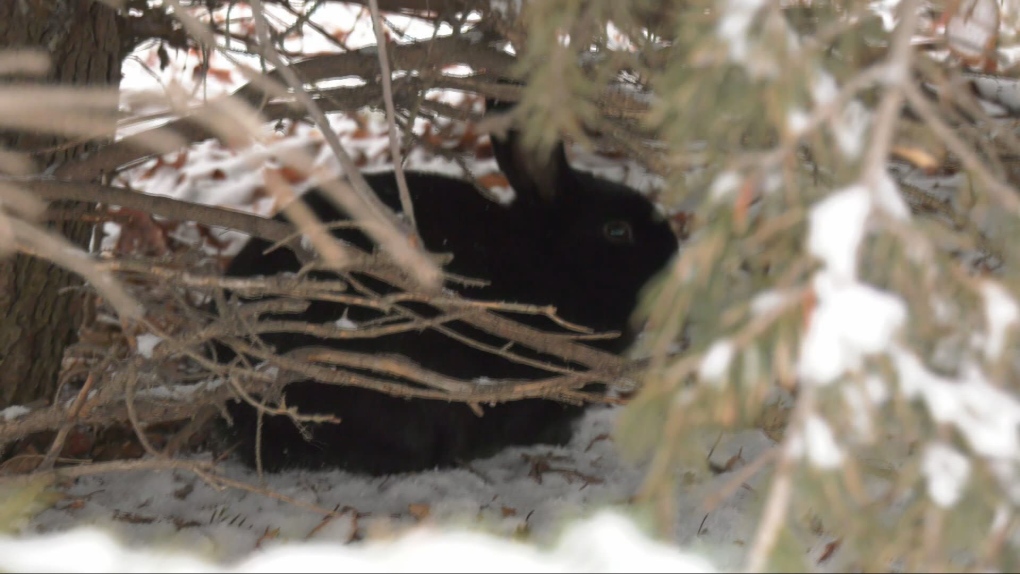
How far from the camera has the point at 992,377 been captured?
0.91m

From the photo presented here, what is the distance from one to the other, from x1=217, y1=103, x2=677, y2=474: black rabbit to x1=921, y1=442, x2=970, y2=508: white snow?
6.46ft

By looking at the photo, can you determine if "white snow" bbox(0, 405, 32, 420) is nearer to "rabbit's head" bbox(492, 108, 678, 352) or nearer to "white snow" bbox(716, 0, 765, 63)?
"rabbit's head" bbox(492, 108, 678, 352)

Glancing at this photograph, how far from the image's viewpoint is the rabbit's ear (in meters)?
2.75

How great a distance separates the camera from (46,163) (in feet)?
8.45

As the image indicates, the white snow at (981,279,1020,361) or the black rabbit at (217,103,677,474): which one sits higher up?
the white snow at (981,279,1020,361)

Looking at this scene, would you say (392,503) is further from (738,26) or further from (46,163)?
(738,26)

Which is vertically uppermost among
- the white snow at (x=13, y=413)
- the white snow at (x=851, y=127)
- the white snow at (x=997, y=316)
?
the white snow at (x=851, y=127)

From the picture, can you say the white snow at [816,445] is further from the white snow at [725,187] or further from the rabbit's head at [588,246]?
the rabbit's head at [588,246]

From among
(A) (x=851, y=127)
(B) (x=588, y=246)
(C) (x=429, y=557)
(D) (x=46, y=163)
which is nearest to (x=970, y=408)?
(A) (x=851, y=127)

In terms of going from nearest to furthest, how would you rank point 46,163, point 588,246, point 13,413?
point 13,413, point 46,163, point 588,246

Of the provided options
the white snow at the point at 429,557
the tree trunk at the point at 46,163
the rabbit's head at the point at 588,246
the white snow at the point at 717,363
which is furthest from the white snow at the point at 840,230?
the tree trunk at the point at 46,163

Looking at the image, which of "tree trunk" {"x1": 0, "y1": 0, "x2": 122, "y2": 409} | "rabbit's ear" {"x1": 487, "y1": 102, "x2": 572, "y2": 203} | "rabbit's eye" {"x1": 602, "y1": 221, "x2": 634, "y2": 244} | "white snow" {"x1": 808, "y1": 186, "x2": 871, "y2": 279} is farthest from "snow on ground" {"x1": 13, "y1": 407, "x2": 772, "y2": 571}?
"white snow" {"x1": 808, "y1": 186, "x2": 871, "y2": 279}

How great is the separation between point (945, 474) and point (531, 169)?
2.06 m

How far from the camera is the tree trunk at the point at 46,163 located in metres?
2.55
